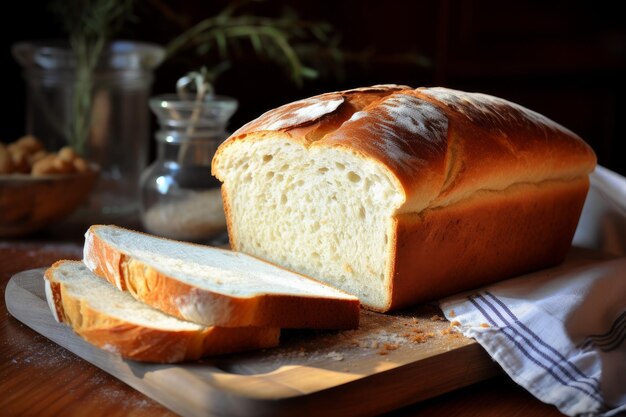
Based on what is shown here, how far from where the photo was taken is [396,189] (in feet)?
6.19

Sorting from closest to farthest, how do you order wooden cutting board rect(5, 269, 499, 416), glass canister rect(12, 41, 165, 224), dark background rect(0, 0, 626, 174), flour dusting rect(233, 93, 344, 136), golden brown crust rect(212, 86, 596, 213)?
wooden cutting board rect(5, 269, 499, 416) → golden brown crust rect(212, 86, 596, 213) → flour dusting rect(233, 93, 344, 136) → glass canister rect(12, 41, 165, 224) → dark background rect(0, 0, 626, 174)

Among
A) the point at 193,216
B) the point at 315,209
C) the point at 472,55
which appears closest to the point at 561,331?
the point at 315,209

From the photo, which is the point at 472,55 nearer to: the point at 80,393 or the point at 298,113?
the point at 298,113

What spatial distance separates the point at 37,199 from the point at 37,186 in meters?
0.05

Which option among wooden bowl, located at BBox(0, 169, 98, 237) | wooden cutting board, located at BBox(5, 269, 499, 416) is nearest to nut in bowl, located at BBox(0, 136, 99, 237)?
wooden bowl, located at BBox(0, 169, 98, 237)

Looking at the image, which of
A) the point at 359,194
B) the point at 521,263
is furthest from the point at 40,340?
the point at 521,263

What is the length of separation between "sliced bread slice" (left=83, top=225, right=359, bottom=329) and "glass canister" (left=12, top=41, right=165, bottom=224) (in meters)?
1.30

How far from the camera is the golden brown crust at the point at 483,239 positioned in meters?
1.98

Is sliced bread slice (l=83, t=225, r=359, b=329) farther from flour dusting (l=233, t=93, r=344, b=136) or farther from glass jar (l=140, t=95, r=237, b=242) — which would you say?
glass jar (l=140, t=95, r=237, b=242)

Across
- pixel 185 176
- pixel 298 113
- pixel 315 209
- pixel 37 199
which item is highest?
pixel 298 113

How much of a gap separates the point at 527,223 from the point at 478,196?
247mm

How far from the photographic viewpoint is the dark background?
4.60m

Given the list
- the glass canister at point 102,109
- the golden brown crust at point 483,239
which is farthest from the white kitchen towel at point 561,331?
the glass canister at point 102,109

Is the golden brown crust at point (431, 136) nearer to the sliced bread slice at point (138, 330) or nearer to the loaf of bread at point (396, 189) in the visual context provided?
the loaf of bread at point (396, 189)
